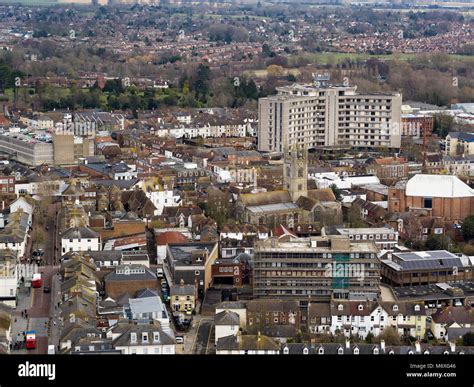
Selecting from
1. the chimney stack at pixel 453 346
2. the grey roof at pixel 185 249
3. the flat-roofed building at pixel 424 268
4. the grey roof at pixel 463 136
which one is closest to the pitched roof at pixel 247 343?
the chimney stack at pixel 453 346

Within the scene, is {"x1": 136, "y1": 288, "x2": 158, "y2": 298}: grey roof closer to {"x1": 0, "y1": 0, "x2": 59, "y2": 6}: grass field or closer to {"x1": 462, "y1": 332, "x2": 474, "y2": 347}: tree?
{"x1": 462, "y1": 332, "x2": 474, "y2": 347}: tree

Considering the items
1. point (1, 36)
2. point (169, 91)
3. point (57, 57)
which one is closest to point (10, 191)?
point (169, 91)

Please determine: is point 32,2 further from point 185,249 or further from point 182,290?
point 182,290


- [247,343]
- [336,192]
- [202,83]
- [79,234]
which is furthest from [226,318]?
[202,83]

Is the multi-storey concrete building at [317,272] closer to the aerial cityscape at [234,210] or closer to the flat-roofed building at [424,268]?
the aerial cityscape at [234,210]

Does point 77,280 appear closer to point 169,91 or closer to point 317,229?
point 317,229

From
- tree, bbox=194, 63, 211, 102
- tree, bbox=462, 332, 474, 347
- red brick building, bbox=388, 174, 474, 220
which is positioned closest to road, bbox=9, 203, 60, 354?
tree, bbox=462, 332, 474, 347
